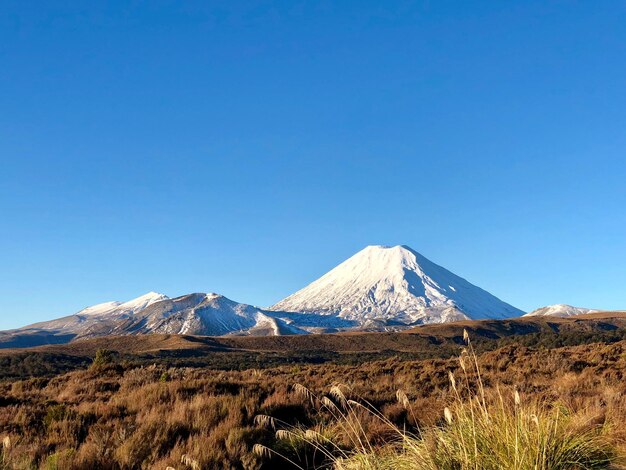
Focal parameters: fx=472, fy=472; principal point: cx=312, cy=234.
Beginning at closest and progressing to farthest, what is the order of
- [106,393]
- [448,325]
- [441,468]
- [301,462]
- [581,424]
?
[441,468], [581,424], [301,462], [106,393], [448,325]

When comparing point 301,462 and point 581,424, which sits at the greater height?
point 581,424

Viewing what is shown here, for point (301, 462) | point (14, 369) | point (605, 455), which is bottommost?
point (14, 369)

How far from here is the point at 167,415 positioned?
8.30m

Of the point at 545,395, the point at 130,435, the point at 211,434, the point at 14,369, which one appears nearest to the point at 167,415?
the point at 130,435

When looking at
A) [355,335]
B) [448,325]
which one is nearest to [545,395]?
[355,335]

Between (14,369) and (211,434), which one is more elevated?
→ (211,434)

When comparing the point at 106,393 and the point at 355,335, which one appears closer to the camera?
the point at 106,393

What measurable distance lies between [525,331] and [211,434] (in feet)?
285

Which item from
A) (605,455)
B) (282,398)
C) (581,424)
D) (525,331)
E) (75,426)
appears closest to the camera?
(605,455)

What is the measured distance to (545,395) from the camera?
1048cm

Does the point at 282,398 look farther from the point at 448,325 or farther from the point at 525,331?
the point at 448,325

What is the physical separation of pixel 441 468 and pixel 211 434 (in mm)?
3922

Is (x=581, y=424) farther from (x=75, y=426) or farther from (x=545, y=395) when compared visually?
(x=75, y=426)

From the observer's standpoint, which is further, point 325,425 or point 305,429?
point 325,425
